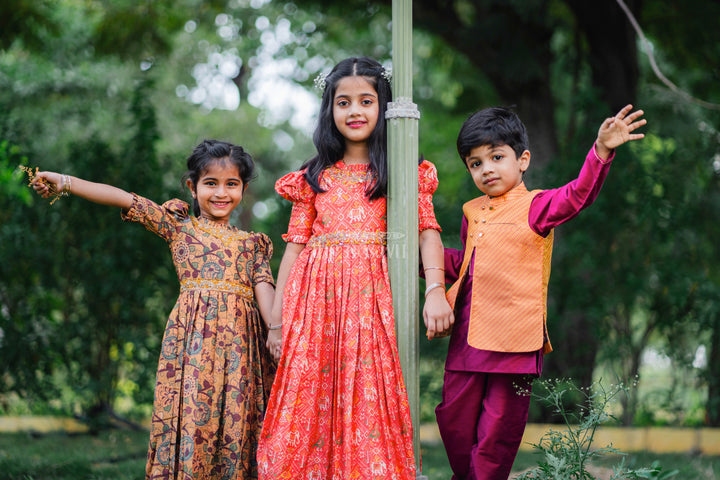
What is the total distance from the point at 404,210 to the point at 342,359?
618mm

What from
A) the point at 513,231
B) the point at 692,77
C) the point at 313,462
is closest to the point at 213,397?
the point at 313,462

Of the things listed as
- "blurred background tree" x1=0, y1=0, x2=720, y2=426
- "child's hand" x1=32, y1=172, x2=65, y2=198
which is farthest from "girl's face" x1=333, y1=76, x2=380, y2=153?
"blurred background tree" x1=0, y1=0, x2=720, y2=426

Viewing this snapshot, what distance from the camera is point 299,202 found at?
2.98m

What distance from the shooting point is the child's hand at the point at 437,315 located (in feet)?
8.75

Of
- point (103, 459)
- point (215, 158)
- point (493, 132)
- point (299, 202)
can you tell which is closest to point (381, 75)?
point (493, 132)

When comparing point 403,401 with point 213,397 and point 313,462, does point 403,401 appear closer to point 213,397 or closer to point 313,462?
point 313,462

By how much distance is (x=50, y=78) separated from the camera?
933 centimetres

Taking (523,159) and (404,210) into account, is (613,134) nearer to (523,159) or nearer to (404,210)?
(523,159)

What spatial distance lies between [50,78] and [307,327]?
8.07 metres

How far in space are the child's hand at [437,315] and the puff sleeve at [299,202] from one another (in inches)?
24.1

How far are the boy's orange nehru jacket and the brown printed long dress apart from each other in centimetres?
92

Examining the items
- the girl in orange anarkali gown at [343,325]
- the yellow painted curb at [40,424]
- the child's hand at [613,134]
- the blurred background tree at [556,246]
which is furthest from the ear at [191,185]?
the yellow painted curb at [40,424]

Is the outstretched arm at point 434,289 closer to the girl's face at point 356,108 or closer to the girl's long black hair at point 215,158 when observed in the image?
the girl's face at point 356,108

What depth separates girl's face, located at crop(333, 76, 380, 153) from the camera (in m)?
2.86
